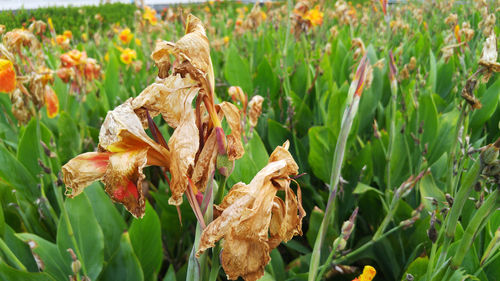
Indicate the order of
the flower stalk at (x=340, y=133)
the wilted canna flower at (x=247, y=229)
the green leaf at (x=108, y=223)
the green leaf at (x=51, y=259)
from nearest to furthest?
the wilted canna flower at (x=247, y=229)
the flower stalk at (x=340, y=133)
the green leaf at (x=51, y=259)
the green leaf at (x=108, y=223)

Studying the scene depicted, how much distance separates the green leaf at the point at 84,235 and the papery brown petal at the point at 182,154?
580 mm

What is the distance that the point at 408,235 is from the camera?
1131 millimetres

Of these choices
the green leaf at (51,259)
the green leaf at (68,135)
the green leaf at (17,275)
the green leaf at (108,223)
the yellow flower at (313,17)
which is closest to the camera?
the green leaf at (17,275)

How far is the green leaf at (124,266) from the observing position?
0.79 m

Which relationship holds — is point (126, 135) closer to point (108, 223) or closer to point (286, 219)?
point (286, 219)

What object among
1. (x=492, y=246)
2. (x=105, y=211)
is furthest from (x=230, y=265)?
(x=105, y=211)

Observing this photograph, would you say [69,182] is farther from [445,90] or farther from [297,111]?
[445,90]

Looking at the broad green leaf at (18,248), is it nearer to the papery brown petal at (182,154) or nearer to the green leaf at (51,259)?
the green leaf at (51,259)

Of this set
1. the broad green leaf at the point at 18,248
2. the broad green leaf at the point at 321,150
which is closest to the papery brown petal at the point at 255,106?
the broad green leaf at the point at 321,150

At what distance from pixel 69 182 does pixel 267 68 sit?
4.46 ft

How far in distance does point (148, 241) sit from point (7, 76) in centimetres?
47

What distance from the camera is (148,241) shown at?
898 mm

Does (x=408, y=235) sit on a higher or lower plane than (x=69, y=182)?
lower

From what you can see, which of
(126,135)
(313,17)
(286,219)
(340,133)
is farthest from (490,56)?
(313,17)
